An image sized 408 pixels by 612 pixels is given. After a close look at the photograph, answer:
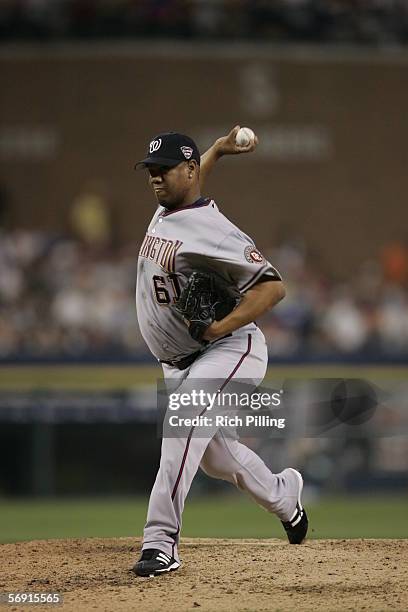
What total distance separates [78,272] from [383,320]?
Answer: 3301mm

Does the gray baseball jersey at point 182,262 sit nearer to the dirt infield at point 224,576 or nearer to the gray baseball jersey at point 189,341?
the gray baseball jersey at point 189,341

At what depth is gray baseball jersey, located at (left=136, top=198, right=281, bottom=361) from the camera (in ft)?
17.3

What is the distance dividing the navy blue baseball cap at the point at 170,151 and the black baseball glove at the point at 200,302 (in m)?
0.51

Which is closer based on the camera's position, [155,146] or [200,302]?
[200,302]

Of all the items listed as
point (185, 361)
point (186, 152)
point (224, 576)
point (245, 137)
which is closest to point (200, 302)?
point (185, 361)

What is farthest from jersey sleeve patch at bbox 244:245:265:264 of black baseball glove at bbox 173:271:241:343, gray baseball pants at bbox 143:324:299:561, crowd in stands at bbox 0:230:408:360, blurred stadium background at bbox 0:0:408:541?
blurred stadium background at bbox 0:0:408:541

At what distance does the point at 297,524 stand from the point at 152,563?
1.04 meters

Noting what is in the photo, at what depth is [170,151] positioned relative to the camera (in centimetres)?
534

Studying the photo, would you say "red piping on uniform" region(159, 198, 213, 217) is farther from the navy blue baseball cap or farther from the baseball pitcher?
the navy blue baseball cap

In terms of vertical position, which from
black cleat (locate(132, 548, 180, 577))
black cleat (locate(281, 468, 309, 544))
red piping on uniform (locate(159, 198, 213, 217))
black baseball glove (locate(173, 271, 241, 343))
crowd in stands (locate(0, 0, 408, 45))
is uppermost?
crowd in stands (locate(0, 0, 408, 45))

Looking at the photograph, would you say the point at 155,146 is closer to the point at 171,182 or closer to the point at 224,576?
the point at 171,182

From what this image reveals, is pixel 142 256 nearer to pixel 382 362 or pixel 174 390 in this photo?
pixel 174 390

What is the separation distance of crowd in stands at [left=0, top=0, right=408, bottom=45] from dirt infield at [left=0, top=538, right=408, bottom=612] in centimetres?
1025

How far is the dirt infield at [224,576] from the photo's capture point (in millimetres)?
4832
